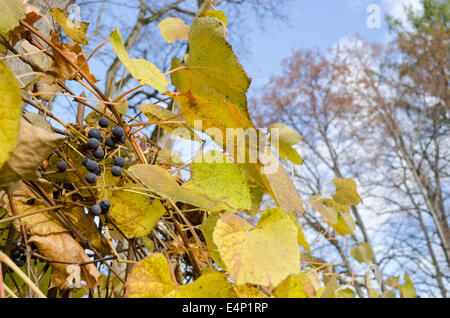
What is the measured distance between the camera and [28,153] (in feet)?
0.49

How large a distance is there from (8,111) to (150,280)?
4.5 inches

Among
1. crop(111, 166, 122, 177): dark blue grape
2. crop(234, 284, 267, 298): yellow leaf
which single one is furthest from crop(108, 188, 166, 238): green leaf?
crop(234, 284, 267, 298): yellow leaf

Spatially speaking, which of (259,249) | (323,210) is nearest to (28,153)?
Result: (259,249)

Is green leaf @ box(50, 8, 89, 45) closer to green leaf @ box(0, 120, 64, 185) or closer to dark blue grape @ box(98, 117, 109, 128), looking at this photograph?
dark blue grape @ box(98, 117, 109, 128)

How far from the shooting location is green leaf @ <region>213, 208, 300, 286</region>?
0.16 meters

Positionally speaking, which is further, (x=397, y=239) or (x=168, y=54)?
(x=397, y=239)

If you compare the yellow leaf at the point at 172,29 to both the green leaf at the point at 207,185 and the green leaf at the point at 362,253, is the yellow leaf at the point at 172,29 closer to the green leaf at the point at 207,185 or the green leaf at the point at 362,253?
the green leaf at the point at 207,185

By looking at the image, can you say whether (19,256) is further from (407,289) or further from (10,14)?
(407,289)

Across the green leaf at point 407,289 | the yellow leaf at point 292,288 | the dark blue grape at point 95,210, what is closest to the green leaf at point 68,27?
the dark blue grape at point 95,210

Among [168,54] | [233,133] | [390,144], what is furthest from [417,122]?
[233,133]
